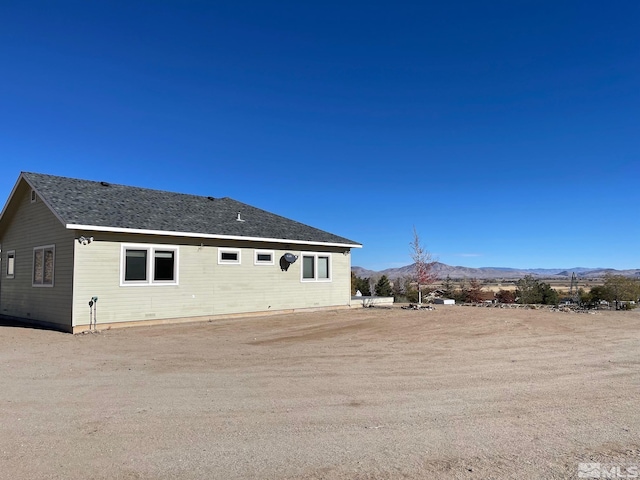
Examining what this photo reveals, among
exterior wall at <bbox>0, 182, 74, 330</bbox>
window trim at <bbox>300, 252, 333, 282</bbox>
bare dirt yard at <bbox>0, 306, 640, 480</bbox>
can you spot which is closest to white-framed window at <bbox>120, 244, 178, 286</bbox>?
exterior wall at <bbox>0, 182, 74, 330</bbox>

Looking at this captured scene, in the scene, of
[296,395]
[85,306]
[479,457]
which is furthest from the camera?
[85,306]

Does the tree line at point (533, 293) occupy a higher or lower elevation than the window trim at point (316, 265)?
lower

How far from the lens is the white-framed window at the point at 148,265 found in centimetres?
1355

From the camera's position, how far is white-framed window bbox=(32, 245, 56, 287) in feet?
45.1

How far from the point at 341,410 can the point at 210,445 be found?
170cm

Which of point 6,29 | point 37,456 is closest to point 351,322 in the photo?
point 37,456

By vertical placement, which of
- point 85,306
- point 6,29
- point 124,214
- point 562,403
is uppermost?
point 6,29

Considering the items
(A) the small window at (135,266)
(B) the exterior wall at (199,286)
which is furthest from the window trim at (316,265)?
(A) the small window at (135,266)

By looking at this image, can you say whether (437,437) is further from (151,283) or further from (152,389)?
(151,283)

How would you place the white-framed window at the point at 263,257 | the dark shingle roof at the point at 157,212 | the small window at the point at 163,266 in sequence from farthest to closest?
1. the white-framed window at the point at 263,257
2. the small window at the point at 163,266
3. the dark shingle roof at the point at 157,212

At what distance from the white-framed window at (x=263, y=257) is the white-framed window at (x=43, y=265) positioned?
6673 mm

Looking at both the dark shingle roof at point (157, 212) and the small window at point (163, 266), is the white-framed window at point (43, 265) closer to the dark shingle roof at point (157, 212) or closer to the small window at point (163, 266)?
the dark shingle roof at point (157, 212)

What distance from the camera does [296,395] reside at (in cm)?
597

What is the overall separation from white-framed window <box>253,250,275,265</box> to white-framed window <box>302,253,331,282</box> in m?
1.71
